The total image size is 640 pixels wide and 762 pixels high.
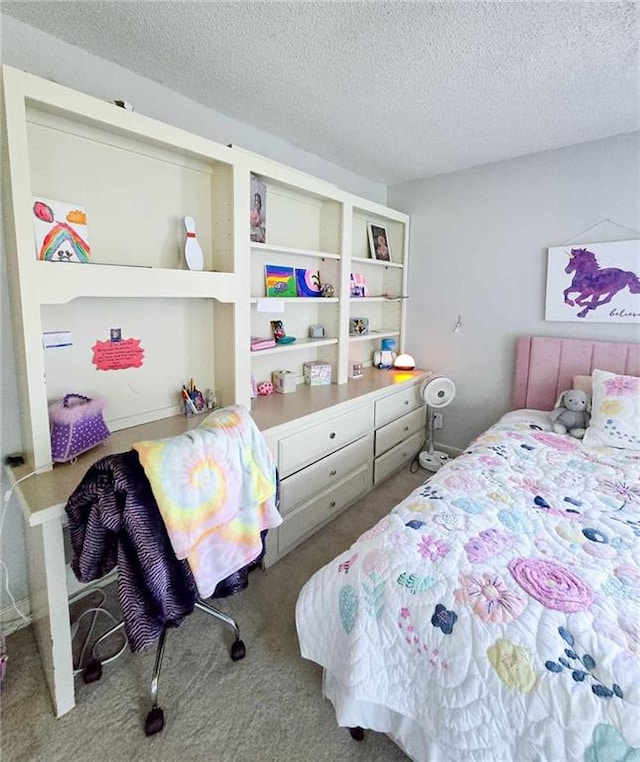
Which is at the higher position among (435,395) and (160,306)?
(160,306)

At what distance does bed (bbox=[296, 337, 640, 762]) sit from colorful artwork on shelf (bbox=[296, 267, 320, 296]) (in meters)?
1.57

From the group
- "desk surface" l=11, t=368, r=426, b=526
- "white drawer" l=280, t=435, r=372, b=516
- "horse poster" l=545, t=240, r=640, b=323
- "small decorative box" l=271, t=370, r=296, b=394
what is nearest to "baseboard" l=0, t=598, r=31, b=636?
"desk surface" l=11, t=368, r=426, b=526

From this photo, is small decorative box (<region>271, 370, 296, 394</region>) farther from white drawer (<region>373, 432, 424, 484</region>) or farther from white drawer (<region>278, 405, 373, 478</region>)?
white drawer (<region>373, 432, 424, 484</region>)

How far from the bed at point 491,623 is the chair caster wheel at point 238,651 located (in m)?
0.43

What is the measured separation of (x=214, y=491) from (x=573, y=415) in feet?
6.72

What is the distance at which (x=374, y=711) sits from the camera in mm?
1126

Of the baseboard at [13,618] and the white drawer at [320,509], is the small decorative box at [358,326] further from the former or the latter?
the baseboard at [13,618]

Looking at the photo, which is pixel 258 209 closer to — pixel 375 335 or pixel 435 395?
pixel 375 335

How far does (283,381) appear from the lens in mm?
2549

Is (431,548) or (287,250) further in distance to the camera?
(287,250)

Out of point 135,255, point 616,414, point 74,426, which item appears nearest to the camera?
point 74,426

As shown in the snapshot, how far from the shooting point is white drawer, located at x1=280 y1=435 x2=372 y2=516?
2.08 m

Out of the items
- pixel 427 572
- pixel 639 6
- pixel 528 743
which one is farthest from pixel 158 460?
pixel 639 6

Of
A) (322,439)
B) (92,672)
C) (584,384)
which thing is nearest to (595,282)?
(584,384)
